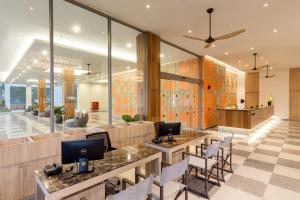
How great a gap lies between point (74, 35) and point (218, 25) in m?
4.46

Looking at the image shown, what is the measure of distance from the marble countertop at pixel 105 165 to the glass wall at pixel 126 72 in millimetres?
2461

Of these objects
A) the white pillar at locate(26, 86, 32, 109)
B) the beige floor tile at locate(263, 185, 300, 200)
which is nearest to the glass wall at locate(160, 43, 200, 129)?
the white pillar at locate(26, 86, 32, 109)

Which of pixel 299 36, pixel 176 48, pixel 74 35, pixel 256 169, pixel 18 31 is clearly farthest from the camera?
pixel 176 48

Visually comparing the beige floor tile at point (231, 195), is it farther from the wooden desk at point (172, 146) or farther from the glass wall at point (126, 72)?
the glass wall at point (126, 72)

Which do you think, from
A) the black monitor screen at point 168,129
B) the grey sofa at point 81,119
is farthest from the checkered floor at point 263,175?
the grey sofa at point 81,119

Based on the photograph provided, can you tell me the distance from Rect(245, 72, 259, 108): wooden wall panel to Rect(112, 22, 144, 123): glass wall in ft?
37.2

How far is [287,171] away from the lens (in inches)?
157

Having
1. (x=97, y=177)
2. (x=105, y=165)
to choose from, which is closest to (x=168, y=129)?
(x=105, y=165)

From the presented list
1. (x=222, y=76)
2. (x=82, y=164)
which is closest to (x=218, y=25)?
(x=82, y=164)

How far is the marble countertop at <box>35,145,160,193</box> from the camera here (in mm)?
1770

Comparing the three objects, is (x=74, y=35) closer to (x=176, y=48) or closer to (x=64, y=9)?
(x=64, y=9)

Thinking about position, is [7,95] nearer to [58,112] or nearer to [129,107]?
[58,112]

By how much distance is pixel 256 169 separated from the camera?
407 cm

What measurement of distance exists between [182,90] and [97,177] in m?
7.58
